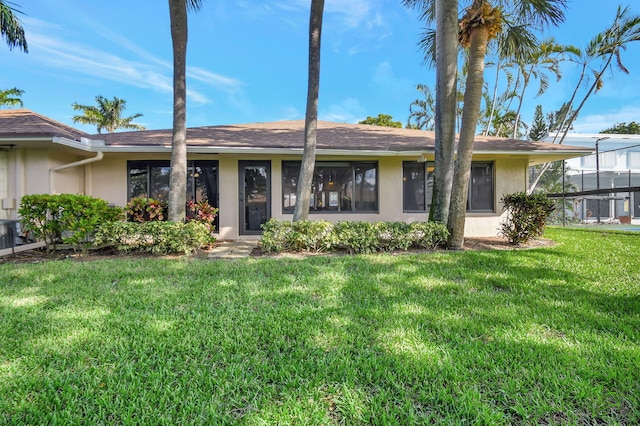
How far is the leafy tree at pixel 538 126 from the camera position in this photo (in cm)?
2575

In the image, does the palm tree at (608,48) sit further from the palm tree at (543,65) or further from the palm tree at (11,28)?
the palm tree at (11,28)

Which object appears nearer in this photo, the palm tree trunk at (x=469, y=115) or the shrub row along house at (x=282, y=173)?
the palm tree trunk at (x=469, y=115)

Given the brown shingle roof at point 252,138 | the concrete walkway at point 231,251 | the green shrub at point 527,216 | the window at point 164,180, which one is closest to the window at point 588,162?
the brown shingle roof at point 252,138

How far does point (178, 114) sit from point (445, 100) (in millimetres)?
6050

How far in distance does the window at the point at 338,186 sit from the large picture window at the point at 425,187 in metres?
1.01

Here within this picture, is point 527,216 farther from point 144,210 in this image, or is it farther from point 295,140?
point 144,210

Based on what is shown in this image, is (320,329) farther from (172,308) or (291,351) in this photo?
(172,308)

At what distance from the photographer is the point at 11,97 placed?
770 inches

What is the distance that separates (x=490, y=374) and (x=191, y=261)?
5111 millimetres

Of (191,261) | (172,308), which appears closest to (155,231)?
(191,261)

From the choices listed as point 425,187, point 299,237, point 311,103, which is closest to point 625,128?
point 425,187

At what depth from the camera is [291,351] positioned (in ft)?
7.82

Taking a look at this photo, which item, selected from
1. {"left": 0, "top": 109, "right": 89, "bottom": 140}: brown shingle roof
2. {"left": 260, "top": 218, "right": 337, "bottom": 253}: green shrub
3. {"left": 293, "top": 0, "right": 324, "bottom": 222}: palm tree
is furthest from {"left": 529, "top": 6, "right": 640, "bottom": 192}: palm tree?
{"left": 0, "top": 109, "right": 89, "bottom": 140}: brown shingle roof

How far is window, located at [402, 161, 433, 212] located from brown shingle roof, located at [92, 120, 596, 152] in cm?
75
